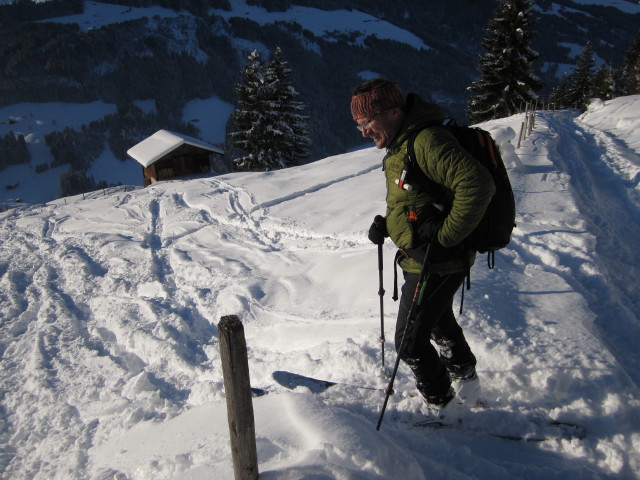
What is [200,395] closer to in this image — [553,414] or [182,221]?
[553,414]

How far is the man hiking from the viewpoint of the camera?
2.15 metres

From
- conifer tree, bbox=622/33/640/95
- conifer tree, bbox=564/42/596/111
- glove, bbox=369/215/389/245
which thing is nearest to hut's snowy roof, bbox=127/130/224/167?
glove, bbox=369/215/389/245

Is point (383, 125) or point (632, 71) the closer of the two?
point (383, 125)

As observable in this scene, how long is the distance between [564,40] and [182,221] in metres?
177

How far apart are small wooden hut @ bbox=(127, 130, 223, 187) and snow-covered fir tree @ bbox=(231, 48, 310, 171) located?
8.23ft

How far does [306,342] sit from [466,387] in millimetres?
2231

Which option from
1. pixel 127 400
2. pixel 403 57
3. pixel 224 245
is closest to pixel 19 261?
pixel 224 245

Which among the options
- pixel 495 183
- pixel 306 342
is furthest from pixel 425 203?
pixel 306 342

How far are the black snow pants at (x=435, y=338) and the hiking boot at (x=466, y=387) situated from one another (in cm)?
5

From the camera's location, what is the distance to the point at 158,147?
2414cm

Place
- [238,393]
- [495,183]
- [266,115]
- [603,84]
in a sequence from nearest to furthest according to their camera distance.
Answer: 1. [238,393]
2. [495,183]
3. [266,115]
4. [603,84]

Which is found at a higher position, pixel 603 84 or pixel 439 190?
pixel 439 190

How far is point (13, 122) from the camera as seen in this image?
251ft

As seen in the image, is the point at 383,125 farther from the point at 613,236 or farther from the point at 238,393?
the point at 613,236
